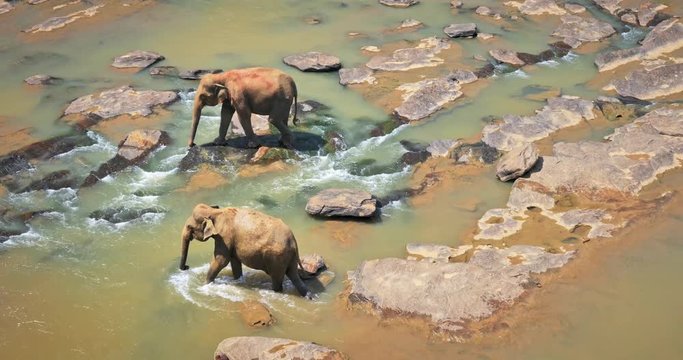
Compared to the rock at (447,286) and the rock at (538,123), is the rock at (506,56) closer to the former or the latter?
the rock at (538,123)

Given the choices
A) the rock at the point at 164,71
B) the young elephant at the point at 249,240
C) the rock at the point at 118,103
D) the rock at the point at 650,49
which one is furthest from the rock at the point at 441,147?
the rock at the point at 164,71

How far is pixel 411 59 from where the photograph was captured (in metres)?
19.8

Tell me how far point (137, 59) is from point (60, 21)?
16.7 ft

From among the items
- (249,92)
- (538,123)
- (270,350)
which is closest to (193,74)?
(249,92)

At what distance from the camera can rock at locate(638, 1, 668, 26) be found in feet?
73.6

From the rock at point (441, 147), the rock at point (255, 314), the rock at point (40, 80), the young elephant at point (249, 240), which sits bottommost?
the rock at point (441, 147)

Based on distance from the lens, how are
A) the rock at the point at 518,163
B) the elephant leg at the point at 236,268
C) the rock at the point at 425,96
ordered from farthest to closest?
the rock at the point at 425,96, the rock at the point at 518,163, the elephant leg at the point at 236,268

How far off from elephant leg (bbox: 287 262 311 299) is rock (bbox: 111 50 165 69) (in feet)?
36.5

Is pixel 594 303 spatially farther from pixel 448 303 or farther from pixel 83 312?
pixel 83 312

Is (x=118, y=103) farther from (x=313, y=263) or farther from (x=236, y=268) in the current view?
(x=313, y=263)

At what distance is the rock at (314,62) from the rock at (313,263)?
8975mm

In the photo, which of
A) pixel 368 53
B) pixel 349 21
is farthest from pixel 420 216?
pixel 349 21

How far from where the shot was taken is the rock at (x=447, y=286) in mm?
9984

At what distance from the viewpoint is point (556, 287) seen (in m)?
10.6
